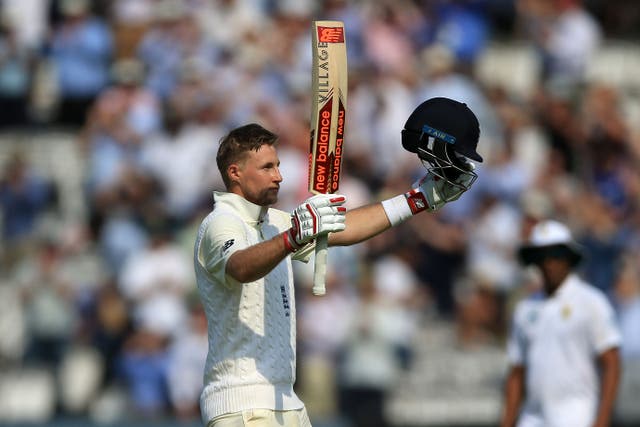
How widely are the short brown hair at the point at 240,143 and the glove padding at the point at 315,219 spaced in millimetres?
476

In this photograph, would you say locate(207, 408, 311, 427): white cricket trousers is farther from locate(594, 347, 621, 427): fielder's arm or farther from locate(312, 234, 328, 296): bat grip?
locate(594, 347, 621, 427): fielder's arm

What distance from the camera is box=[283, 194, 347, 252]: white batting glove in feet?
17.0

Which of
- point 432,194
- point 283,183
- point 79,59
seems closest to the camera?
point 432,194

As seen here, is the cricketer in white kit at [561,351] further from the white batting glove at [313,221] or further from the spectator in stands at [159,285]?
the spectator in stands at [159,285]

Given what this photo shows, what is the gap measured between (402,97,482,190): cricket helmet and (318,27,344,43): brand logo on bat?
48cm

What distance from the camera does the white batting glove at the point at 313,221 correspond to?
5.18m

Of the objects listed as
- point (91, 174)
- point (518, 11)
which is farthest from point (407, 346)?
point (518, 11)

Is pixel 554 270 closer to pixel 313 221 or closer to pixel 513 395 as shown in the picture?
pixel 513 395

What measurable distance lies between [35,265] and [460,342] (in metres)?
3.93

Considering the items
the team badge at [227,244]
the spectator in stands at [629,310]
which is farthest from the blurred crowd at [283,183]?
the team badge at [227,244]

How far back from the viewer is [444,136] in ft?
18.8

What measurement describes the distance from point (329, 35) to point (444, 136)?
0.64 meters

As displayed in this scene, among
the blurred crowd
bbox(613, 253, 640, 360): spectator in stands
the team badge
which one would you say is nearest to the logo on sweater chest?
the team badge

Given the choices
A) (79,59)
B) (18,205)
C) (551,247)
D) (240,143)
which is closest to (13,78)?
(79,59)
